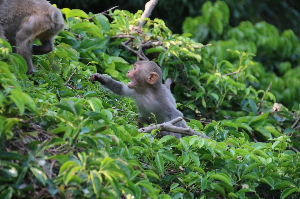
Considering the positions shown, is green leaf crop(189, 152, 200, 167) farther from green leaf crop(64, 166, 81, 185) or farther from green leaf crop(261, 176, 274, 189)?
green leaf crop(64, 166, 81, 185)

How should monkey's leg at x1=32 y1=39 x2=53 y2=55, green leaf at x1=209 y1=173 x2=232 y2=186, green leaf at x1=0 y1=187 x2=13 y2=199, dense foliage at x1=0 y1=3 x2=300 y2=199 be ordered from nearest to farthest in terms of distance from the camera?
green leaf at x1=0 y1=187 x2=13 y2=199 → dense foliage at x1=0 y1=3 x2=300 y2=199 → green leaf at x1=209 y1=173 x2=232 y2=186 → monkey's leg at x1=32 y1=39 x2=53 y2=55

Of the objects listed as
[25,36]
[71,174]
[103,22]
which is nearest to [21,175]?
[71,174]

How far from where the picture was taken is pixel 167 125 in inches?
161

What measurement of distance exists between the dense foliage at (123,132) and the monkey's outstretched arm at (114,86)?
0.37ft

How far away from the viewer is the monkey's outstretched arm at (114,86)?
497 centimetres

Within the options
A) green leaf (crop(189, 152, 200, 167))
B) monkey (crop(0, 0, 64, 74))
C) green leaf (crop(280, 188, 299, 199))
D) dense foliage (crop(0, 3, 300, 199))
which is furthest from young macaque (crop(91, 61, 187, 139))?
green leaf (crop(280, 188, 299, 199))

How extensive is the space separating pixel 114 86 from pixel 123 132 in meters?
1.53

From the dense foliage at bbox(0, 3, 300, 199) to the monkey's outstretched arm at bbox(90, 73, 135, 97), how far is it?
0.11 metres

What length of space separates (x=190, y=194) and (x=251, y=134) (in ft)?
9.48

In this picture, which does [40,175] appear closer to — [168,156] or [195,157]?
[168,156]

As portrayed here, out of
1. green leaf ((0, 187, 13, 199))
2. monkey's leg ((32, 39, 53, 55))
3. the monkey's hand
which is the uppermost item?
green leaf ((0, 187, 13, 199))

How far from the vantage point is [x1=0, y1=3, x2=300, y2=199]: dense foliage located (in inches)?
103

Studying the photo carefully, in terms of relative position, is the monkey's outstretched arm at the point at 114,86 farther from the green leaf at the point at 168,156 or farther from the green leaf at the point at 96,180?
the green leaf at the point at 96,180

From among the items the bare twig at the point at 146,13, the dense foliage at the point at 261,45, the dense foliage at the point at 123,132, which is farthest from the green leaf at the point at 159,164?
the dense foliage at the point at 261,45
